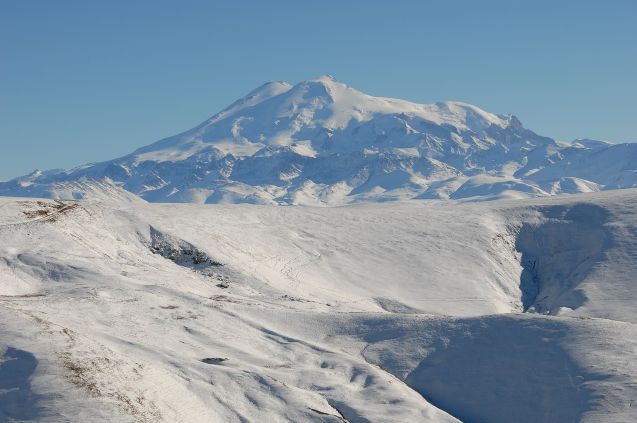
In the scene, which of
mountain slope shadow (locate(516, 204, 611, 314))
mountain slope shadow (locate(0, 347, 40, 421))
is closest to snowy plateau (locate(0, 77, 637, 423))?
mountain slope shadow (locate(0, 347, 40, 421))

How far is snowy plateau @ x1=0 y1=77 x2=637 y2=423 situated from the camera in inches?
1148

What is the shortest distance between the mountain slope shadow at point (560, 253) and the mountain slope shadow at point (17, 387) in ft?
121

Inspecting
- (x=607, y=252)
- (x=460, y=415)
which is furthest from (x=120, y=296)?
(x=607, y=252)

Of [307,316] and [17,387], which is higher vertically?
[17,387]

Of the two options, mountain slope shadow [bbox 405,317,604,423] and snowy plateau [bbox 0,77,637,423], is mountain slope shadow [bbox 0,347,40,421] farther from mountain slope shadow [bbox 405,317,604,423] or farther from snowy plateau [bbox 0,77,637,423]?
mountain slope shadow [bbox 405,317,604,423]

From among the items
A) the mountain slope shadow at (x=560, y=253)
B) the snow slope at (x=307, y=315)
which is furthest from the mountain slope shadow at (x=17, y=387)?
the mountain slope shadow at (x=560, y=253)

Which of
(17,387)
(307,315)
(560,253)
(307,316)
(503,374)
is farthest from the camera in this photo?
(560,253)

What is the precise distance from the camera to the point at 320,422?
28906mm

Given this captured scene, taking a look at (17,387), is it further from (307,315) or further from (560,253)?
(560,253)

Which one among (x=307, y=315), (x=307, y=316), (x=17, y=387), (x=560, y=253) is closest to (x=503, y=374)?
(x=307, y=316)

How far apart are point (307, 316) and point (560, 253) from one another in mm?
32044

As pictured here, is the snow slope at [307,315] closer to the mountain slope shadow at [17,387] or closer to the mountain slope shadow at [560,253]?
the mountain slope shadow at [17,387]

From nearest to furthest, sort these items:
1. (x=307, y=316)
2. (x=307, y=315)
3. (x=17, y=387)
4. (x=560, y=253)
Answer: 1. (x=17, y=387)
2. (x=307, y=316)
3. (x=307, y=315)
4. (x=560, y=253)

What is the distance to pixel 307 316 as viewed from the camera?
41.7m
